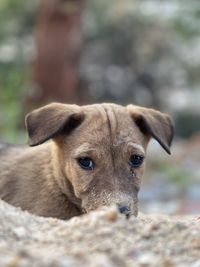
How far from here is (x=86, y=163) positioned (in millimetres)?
7887

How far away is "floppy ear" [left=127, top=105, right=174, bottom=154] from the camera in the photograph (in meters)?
8.28

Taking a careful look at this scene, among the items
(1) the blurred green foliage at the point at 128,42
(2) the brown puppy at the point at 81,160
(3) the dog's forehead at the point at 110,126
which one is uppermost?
(3) the dog's forehead at the point at 110,126

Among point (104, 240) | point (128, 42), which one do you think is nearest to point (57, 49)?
point (128, 42)

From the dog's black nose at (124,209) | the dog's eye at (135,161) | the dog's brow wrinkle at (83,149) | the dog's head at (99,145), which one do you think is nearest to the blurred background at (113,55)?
the dog's head at (99,145)

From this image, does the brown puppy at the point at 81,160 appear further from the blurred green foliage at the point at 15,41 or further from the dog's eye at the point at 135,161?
the blurred green foliage at the point at 15,41

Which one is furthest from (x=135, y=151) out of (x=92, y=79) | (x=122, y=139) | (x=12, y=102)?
(x=92, y=79)

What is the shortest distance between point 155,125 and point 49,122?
95cm

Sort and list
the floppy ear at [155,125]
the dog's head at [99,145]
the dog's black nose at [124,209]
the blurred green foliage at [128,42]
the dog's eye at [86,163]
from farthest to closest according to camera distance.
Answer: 1. the blurred green foliage at [128,42]
2. the floppy ear at [155,125]
3. the dog's eye at [86,163]
4. the dog's head at [99,145]
5. the dog's black nose at [124,209]

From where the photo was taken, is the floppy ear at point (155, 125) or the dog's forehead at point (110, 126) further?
the floppy ear at point (155, 125)

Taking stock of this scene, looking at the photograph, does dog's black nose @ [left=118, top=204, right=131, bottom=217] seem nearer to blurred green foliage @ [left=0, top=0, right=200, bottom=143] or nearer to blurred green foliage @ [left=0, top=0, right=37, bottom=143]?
blurred green foliage @ [left=0, top=0, right=37, bottom=143]

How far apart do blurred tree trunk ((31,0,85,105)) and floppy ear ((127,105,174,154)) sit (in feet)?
43.9

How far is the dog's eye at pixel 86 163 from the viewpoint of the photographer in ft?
25.7

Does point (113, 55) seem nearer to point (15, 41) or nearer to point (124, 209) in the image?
point (15, 41)

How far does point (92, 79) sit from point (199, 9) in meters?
3.31
